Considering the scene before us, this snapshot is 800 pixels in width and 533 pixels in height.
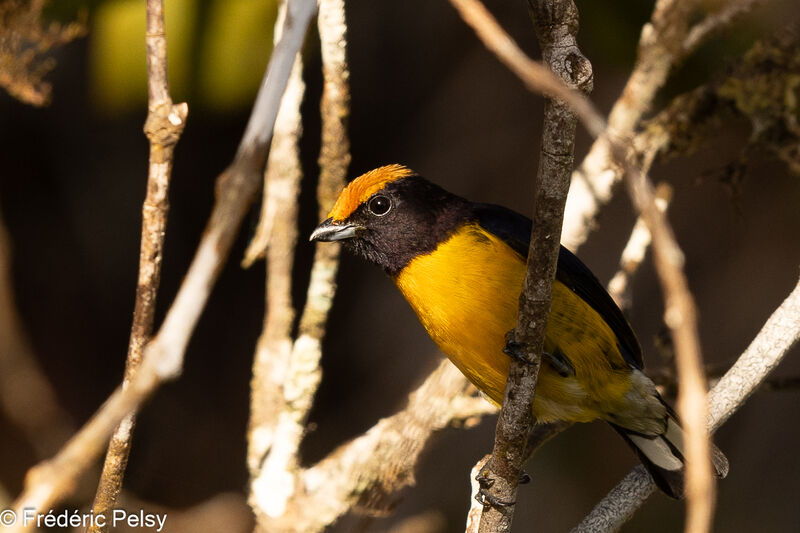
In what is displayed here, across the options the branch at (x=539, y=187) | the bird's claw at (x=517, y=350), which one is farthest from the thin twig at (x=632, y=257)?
the bird's claw at (x=517, y=350)

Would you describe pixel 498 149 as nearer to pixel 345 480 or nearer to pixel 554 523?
pixel 554 523

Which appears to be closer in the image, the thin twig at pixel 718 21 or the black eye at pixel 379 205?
the black eye at pixel 379 205

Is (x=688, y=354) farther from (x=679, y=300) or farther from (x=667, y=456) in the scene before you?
(x=667, y=456)

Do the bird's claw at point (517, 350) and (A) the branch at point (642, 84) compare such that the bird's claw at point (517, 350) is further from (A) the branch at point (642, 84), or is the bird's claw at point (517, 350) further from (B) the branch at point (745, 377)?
(A) the branch at point (642, 84)

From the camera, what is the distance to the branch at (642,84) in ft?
11.7

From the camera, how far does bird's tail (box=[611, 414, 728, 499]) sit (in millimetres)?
2771

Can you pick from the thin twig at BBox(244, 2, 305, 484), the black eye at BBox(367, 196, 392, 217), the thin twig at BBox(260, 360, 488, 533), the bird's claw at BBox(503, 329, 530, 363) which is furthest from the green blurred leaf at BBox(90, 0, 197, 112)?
the bird's claw at BBox(503, 329, 530, 363)

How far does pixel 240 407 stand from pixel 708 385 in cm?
313

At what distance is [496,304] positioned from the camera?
106 inches

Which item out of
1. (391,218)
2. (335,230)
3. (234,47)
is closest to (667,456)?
(391,218)

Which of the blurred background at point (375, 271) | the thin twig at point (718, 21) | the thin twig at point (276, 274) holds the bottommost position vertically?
the blurred background at point (375, 271)

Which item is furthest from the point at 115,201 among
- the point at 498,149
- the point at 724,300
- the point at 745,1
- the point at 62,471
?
the point at 62,471

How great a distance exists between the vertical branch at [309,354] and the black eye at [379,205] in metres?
0.26

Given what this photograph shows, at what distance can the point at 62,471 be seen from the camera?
0.99 meters
